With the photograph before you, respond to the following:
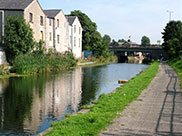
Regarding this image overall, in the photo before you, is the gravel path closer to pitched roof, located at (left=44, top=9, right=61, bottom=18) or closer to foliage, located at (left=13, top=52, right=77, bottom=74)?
foliage, located at (left=13, top=52, right=77, bottom=74)

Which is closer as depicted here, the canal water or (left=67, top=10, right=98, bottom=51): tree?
the canal water

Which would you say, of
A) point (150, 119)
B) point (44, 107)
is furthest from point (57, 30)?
point (150, 119)

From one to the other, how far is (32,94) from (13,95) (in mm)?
→ 1106

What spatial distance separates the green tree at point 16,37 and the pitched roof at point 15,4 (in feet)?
10.1

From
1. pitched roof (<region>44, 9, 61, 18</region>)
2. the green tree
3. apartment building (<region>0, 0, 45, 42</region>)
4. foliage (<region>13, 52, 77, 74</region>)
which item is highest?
pitched roof (<region>44, 9, 61, 18</region>)

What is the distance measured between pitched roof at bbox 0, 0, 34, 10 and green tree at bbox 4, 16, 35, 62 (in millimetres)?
3065

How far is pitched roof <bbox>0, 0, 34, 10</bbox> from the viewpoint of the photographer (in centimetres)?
3272

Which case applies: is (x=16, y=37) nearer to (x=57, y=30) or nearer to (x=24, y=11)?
(x=24, y=11)

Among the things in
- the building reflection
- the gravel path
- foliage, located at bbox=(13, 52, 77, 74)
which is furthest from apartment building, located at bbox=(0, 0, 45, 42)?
the gravel path

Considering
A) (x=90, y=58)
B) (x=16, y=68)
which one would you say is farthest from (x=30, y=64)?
(x=90, y=58)

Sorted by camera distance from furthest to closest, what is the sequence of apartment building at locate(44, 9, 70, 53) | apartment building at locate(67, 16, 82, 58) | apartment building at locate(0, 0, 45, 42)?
apartment building at locate(67, 16, 82, 58), apartment building at locate(44, 9, 70, 53), apartment building at locate(0, 0, 45, 42)

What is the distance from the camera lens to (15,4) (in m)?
33.4

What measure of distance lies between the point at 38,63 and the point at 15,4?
857 centimetres

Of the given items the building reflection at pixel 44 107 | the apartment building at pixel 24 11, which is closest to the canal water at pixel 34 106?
the building reflection at pixel 44 107
